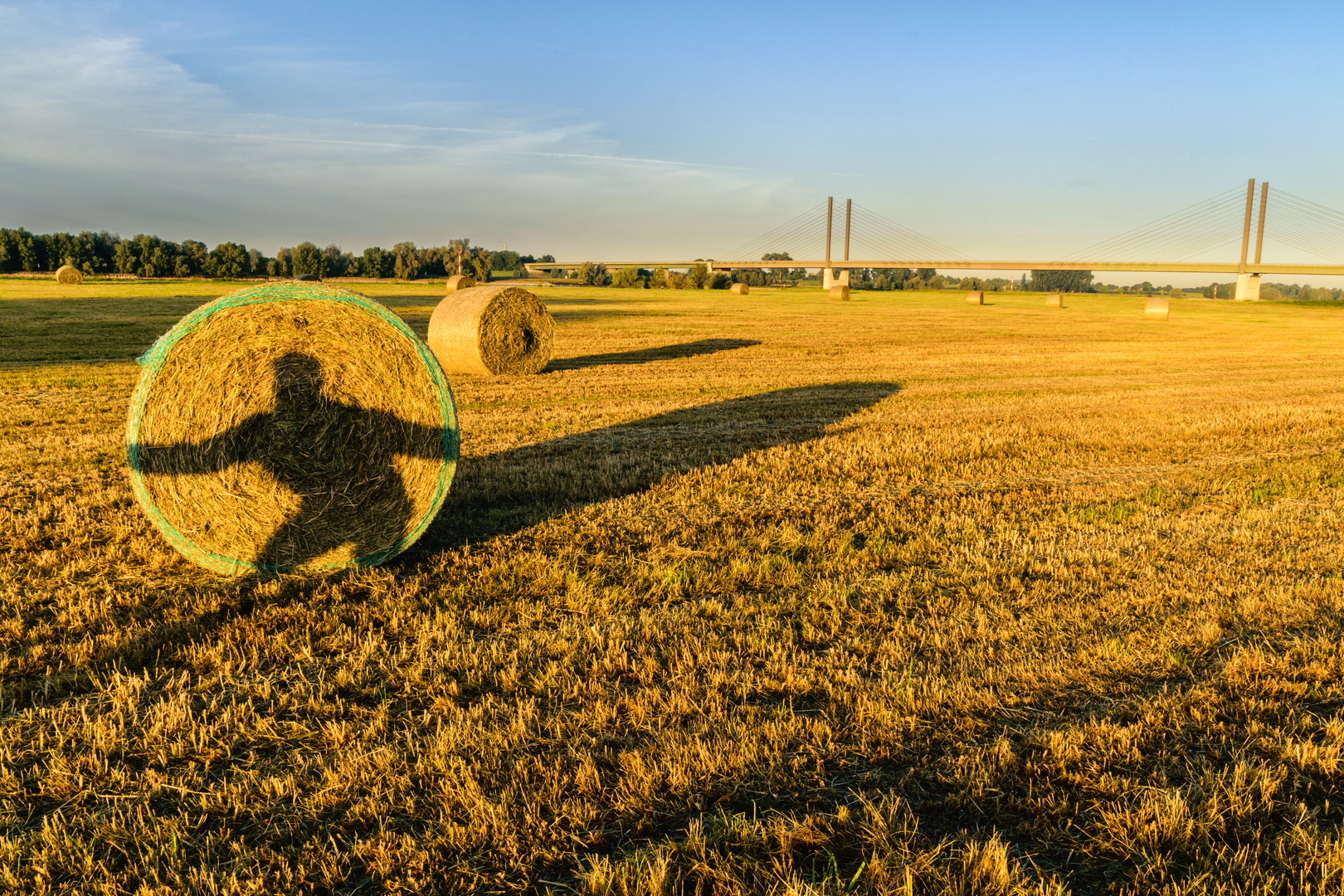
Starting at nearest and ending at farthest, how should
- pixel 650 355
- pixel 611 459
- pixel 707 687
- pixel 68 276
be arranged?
pixel 707 687 → pixel 611 459 → pixel 650 355 → pixel 68 276

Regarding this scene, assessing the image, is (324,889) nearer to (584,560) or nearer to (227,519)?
(584,560)

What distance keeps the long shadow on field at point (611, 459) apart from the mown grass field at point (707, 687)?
9 centimetres

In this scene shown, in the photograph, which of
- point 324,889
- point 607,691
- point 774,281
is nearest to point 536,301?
point 607,691

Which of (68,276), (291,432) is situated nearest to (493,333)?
(291,432)

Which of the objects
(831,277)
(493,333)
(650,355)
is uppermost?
(831,277)

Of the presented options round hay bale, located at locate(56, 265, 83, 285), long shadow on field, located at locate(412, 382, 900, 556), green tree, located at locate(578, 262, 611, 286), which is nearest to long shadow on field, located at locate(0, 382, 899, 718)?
long shadow on field, located at locate(412, 382, 900, 556)

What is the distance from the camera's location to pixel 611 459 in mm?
10047

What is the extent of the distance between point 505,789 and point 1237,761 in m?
3.25

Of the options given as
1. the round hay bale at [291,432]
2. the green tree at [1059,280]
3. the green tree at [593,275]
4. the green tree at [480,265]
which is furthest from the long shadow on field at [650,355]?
the green tree at [1059,280]

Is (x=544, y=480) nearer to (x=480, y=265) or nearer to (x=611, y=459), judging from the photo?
(x=611, y=459)

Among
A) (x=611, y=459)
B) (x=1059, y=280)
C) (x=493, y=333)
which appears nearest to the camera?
(x=611, y=459)

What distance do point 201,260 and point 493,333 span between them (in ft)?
290

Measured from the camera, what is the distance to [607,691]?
4465 mm

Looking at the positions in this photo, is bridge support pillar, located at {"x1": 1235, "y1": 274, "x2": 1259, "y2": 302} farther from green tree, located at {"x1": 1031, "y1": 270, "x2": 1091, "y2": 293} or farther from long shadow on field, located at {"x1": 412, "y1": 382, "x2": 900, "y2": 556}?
long shadow on field, located at {"x1": 412, "y1": 382, "x2": 900, "y2": 556}
